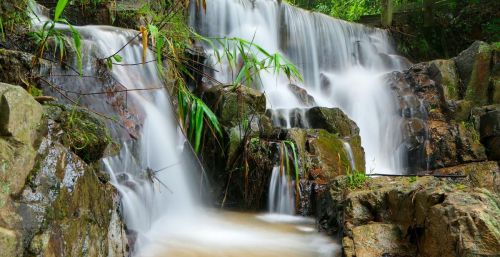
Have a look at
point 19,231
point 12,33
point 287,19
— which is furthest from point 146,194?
point 287,19

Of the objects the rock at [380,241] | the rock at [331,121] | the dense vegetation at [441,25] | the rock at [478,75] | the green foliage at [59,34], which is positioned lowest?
the rock at [380,241]

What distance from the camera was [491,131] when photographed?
24.3 feet

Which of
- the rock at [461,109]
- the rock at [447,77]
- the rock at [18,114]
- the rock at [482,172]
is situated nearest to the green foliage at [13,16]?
the rock at [18,114]

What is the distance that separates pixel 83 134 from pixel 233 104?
2938 mm

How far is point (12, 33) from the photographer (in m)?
4.96

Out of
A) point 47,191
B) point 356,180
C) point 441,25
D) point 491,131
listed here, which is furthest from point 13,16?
point 441,25

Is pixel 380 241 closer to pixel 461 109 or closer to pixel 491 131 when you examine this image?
pixel 491 131

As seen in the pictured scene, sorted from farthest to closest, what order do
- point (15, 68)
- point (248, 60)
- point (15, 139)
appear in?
point (15, 68), point (248, 60), point (15, 139)

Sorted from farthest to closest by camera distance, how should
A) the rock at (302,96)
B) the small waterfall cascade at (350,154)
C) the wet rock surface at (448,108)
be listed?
the rock at (302,96) < the wet rock surface at (448,108) < the small waterfall cascade at (350,154)

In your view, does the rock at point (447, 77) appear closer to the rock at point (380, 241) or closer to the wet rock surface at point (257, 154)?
the wet rock surface at point (257, 154)

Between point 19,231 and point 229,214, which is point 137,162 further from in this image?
point 19,231

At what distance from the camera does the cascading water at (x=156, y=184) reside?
3.95 m

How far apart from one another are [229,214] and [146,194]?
126 centimetres

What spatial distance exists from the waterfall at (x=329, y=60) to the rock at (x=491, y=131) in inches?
56.0
